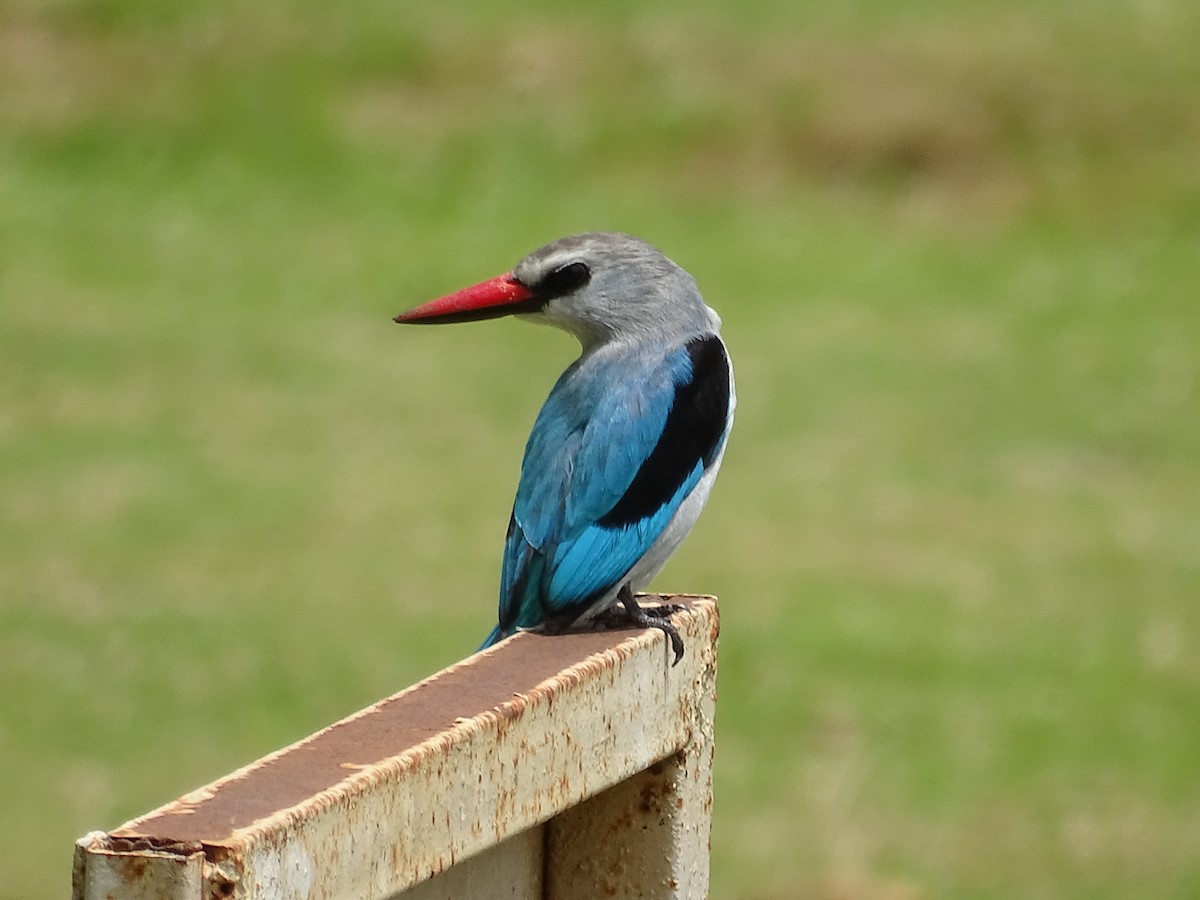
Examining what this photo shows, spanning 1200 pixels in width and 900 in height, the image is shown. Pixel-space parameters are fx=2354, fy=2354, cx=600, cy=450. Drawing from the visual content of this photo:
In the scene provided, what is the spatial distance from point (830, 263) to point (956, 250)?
921 mm

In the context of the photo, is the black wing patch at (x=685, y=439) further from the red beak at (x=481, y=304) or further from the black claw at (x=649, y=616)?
the red beak at (x=481, y=304)

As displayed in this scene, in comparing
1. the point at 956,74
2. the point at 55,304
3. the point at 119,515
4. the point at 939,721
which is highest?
the point at 956,74

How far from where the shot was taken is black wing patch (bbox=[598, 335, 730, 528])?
4.25 meters

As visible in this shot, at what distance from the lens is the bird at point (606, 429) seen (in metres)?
4.13

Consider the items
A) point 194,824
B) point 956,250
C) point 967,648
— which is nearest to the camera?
point 194,824

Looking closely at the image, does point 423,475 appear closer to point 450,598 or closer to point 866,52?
point 450,598

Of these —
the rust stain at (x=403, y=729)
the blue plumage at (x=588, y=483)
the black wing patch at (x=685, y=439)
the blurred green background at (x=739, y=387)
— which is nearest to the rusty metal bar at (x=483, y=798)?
the rust stain at (x=403, y=729)

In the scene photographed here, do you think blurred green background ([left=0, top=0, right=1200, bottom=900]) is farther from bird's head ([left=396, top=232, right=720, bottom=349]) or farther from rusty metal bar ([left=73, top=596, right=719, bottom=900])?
rusty metal bar ([left=73, top=596, right=719, bottom=900])

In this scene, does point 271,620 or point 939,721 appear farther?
point 271,620

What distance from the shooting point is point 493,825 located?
2795 mm

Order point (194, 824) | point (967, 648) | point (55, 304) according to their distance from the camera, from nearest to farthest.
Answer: point (194, 824) < point (967, 648) < point (55, 304)

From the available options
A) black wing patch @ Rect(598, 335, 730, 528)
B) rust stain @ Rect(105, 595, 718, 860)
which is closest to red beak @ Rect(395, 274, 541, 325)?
black wing patch @ Rect(598, 335, 730, 528)

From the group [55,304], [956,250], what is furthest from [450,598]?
[956,250]

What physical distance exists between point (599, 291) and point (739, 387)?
8.75 metres
